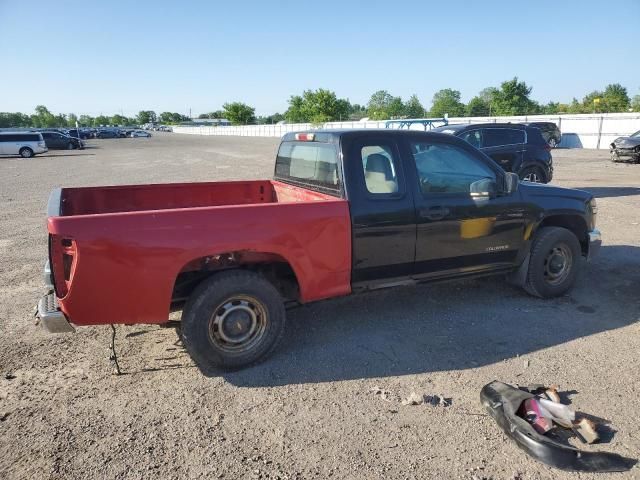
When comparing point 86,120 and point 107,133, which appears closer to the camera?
point 107,133

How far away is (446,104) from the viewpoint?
10481 cm

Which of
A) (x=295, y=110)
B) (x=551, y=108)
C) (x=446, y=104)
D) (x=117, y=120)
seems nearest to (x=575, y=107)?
(x=551, y=108)

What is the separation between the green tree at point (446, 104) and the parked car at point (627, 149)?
71818mm

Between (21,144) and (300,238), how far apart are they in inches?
1325

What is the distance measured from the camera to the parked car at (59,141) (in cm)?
3973

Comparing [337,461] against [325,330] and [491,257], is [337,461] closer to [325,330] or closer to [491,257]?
[325,330]

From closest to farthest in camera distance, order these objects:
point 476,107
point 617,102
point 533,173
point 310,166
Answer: point 310,166
point 533,173
point 617,102
point 476,107

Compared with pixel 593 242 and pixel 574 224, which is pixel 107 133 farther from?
pixel 593 242

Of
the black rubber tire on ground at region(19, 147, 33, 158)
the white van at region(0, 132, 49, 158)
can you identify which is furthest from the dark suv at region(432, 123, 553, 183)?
the black rubber tire on ground at region(19, 147, 33, 158)

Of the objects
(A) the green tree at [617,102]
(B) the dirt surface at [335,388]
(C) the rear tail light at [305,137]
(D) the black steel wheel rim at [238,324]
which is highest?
(A) the green tree at [617,102]

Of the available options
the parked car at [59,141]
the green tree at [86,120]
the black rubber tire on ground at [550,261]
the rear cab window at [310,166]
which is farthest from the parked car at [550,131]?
the green tree at [86,120]

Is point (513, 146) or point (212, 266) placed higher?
point (513, 146)

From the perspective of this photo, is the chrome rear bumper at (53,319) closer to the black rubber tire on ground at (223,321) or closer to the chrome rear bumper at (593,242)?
the black rubber tire on ground at (223,321)

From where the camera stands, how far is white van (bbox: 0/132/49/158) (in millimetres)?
30156
